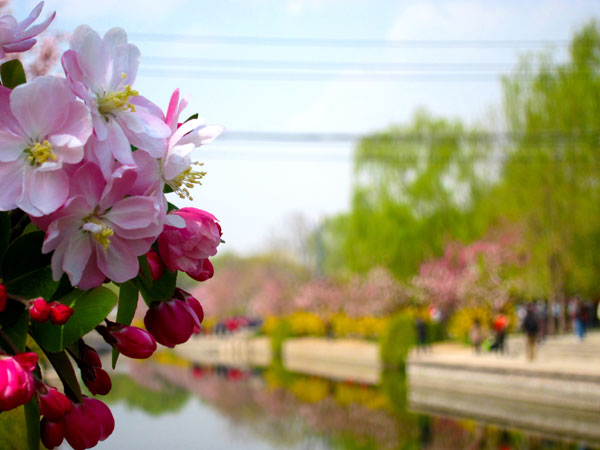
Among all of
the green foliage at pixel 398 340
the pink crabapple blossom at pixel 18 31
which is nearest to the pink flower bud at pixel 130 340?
the pink crabapple blossom at pixel 18 31

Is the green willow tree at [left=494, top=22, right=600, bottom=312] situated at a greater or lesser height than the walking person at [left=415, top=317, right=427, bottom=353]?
greater

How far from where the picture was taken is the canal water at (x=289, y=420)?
14075 mm

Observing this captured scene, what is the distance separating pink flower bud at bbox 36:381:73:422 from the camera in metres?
0.81

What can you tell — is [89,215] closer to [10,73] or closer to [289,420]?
[10,73]

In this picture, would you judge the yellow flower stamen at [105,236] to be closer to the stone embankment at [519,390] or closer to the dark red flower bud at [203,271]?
the dark red flower bud at [203,271]

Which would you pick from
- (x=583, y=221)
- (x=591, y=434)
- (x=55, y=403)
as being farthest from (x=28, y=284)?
(x=583, y=221)

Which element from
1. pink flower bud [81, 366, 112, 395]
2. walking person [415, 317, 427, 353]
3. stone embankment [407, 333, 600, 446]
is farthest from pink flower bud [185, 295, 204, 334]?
walking person [415, 317, 427, 353]

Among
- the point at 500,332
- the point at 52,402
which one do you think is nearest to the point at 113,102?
the point at 52,402

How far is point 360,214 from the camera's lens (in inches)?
1242

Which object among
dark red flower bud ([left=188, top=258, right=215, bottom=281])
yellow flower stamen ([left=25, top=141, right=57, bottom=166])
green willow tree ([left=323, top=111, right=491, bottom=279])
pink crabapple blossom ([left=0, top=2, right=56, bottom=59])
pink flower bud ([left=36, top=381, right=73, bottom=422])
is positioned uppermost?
green willow tree ([left=323, top=111, right=491, bottom=279])

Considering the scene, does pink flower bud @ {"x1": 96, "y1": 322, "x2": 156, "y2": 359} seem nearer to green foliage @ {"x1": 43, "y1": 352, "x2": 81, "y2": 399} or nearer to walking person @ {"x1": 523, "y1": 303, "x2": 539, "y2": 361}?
green foliage @ {"x1": 43, "y1": 352, "x2": 81, "y2": 399}

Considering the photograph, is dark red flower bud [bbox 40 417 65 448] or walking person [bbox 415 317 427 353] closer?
dark red flower bud [bbox 40 417 65 448]

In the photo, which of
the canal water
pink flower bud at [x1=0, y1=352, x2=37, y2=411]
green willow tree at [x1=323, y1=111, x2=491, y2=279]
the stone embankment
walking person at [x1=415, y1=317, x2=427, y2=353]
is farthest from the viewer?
green willow tree at [x1=323, y1=111, x2=491, y2=279]

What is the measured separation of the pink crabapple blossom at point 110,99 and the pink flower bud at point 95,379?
27cm
